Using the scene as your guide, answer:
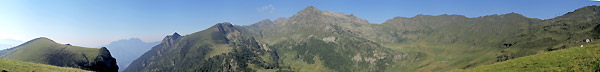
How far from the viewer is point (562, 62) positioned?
3578cm

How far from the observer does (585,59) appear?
3378 centimetres

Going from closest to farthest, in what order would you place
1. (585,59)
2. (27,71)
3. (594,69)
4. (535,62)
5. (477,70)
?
(594,69) → (585,59) → (535,62) → (477,70) → (27,71)

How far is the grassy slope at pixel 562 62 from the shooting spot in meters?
32.7

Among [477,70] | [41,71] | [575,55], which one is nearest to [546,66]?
[575,55]

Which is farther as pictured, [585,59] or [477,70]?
[477,70]

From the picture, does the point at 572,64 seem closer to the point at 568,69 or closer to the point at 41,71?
the point at 568,69

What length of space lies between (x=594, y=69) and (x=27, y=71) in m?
127

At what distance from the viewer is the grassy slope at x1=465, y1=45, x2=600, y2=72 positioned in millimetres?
32656

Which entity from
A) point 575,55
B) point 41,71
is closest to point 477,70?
point 575,55

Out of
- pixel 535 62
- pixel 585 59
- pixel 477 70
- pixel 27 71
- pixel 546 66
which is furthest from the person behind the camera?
pixel 27 71

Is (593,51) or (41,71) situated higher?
(593,51)

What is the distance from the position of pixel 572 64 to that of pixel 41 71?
125056mm

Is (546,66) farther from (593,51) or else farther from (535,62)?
(593,51)

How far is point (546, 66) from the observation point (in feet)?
121
